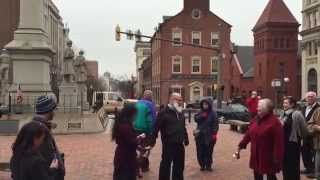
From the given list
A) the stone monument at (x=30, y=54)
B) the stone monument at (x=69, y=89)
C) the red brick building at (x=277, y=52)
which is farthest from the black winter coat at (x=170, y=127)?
the red brick building at (x=277, y=52)

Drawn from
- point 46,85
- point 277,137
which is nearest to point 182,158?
point 277,137

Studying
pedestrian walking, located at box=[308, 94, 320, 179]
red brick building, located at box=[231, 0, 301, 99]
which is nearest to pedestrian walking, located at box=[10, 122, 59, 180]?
pedestrian walking, located at box=[308, 94, 320, 179]

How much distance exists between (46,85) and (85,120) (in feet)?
8.21

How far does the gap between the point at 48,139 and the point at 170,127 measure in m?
5.01

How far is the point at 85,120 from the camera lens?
2455 cm

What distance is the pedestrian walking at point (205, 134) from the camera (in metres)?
13.7

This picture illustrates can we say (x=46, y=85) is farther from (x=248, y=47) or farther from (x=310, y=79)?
(x=248, y=47)

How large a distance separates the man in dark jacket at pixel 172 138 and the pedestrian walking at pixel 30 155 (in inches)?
216

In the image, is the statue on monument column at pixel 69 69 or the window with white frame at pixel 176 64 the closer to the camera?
the statue on monument column at pixel 69 69

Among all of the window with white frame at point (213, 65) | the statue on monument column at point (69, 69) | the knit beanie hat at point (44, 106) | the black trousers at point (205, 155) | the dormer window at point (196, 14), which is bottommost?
the black trousers at point (205, 155)

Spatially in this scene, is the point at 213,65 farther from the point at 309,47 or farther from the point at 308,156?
the point at 308,156

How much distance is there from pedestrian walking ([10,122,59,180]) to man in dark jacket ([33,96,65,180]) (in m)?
0.40

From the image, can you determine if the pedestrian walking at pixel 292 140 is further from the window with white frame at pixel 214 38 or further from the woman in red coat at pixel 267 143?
the window with white frame at pixel 214 38

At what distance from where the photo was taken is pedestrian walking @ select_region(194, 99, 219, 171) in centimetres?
1372
